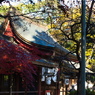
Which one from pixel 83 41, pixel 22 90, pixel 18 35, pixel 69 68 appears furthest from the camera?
pixel 69 68

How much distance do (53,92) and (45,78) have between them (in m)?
2.62

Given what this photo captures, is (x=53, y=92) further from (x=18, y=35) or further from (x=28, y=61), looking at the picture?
(x=28, y=61)

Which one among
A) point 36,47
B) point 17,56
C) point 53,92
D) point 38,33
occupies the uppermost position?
point 38,33

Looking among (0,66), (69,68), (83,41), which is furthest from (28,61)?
(69,68)

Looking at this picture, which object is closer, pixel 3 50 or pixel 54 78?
pixel 3 50

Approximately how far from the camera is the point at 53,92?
52.5 feet

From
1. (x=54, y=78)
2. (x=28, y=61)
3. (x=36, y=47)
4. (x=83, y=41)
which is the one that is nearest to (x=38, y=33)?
(x=36, y=47)

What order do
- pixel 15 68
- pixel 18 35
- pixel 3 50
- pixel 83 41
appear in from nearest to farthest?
pixel 83 41, pixel 3 50, pixel 15 68, pixel 18 35

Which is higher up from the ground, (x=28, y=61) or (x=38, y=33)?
(x=38, y=33)

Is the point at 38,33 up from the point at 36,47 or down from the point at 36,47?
up

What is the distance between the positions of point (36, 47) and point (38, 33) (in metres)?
2.91

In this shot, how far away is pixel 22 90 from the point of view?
48.2ft

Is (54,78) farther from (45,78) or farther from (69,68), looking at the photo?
(69,68)

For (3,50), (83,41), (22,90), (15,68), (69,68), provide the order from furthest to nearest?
(69,68) → (22,90) → (15,68) → (3,50) → (83,41)
